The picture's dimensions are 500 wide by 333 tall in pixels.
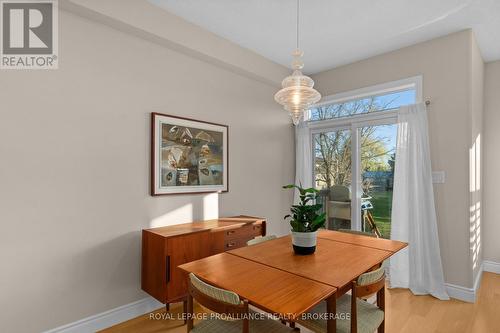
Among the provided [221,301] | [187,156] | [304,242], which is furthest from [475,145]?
[221,301]

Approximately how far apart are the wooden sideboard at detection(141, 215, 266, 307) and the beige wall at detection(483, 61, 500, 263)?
3.49 metres

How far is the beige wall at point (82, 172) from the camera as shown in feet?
6.48

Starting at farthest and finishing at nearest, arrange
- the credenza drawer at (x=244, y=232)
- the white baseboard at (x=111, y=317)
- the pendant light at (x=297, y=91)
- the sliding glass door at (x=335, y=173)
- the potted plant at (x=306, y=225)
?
the sliding glass door at (x=335, y=173)
the credenza drawer at (x=244, y=232)
the white baseboard at (x=111, y=317)
the pendant light at (x=297, y=91)
the potted plant at (x=306, y=225)

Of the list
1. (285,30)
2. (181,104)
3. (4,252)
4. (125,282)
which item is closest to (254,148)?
(181,104)

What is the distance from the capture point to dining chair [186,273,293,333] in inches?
50.0

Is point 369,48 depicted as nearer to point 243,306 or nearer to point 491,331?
point 491,331

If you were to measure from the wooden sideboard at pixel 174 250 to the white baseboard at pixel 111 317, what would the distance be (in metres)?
0.19

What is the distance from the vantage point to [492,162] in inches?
143

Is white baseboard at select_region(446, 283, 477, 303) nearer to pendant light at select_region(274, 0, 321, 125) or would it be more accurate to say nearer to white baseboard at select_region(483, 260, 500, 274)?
white baseboard at select_region(483, 260, 500, 274)

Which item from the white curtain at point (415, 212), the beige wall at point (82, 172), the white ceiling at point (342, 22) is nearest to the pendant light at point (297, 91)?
the white ceiling at point (342, 22)

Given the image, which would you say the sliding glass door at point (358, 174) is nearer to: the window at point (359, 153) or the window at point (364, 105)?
the window at point (359, 153)

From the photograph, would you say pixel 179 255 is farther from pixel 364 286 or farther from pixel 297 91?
pixel 297 91

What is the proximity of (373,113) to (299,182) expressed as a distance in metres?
1.42

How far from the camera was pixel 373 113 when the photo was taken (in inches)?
144
